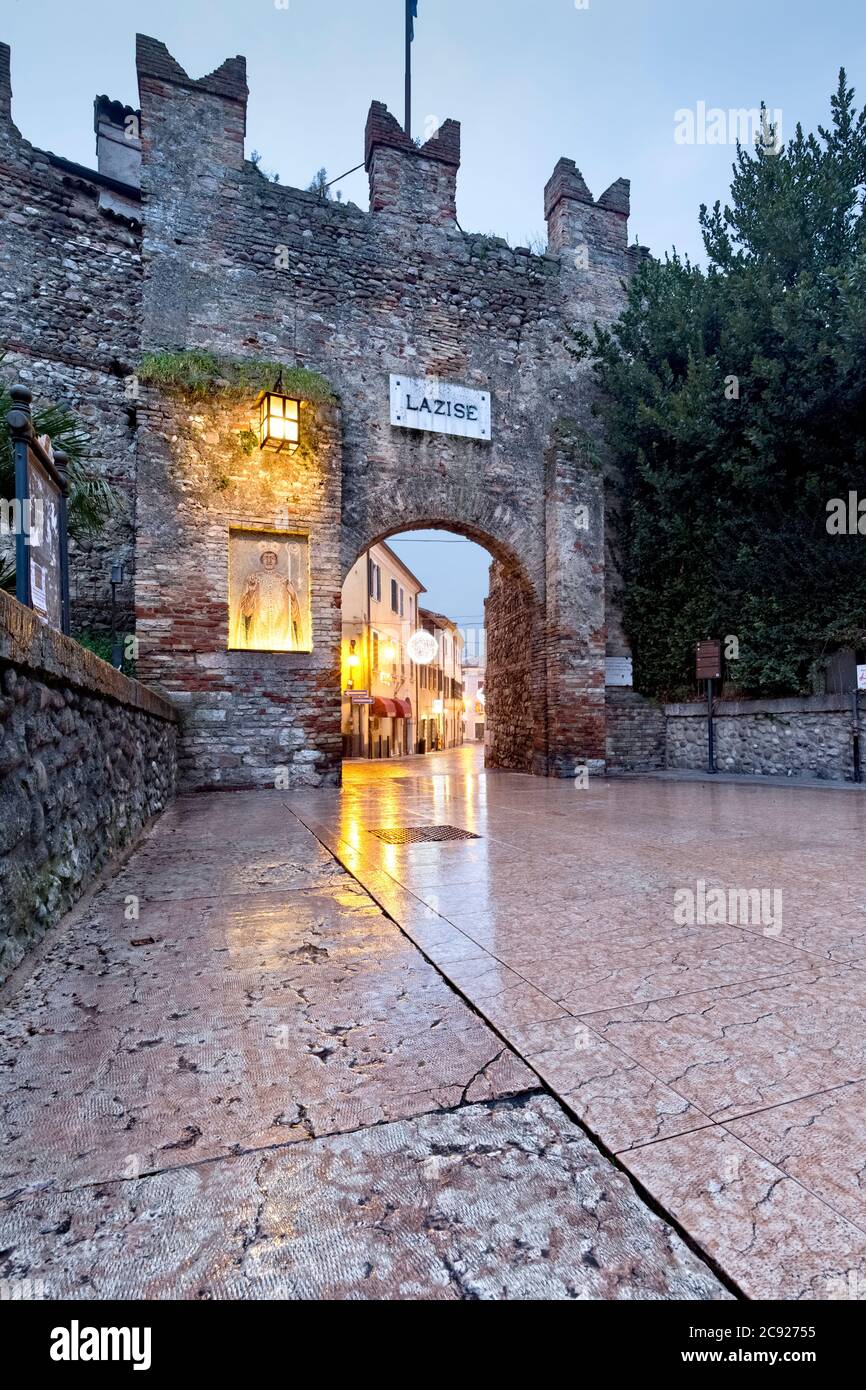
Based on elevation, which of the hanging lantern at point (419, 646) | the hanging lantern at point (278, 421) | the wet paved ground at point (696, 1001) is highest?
the hanging lantern at point (278, 421)

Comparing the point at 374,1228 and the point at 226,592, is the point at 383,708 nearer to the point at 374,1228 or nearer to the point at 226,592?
the point at 226,592

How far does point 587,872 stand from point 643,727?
27.2 ft

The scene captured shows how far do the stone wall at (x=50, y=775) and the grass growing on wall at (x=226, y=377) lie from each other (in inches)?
242

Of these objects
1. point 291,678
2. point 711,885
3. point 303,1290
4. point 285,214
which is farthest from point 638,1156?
point 285,214

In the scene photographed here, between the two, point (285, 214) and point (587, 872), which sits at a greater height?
point (285, 214)

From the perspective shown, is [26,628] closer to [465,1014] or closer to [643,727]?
[465,1014]

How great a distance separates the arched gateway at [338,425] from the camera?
8656 millimetres

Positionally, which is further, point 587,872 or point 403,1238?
point 587,872

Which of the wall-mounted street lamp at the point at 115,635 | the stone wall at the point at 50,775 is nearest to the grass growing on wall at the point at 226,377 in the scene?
the wall-mounted street lamp at the point at 115,635

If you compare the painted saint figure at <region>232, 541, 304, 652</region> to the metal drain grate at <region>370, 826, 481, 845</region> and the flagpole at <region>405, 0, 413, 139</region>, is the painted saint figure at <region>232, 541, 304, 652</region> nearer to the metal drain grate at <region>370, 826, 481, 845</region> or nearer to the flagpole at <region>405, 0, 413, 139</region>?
the metal drain grate at <region>370, 826, 481, 845</region>

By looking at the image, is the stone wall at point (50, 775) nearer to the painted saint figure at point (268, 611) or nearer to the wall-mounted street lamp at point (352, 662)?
the painted saint figure at point (268, 611)

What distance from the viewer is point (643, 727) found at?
1118 cm

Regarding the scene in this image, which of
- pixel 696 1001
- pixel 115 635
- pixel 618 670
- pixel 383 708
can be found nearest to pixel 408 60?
pixel 618 670

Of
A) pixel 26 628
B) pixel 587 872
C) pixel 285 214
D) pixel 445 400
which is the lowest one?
pixel 587 872
